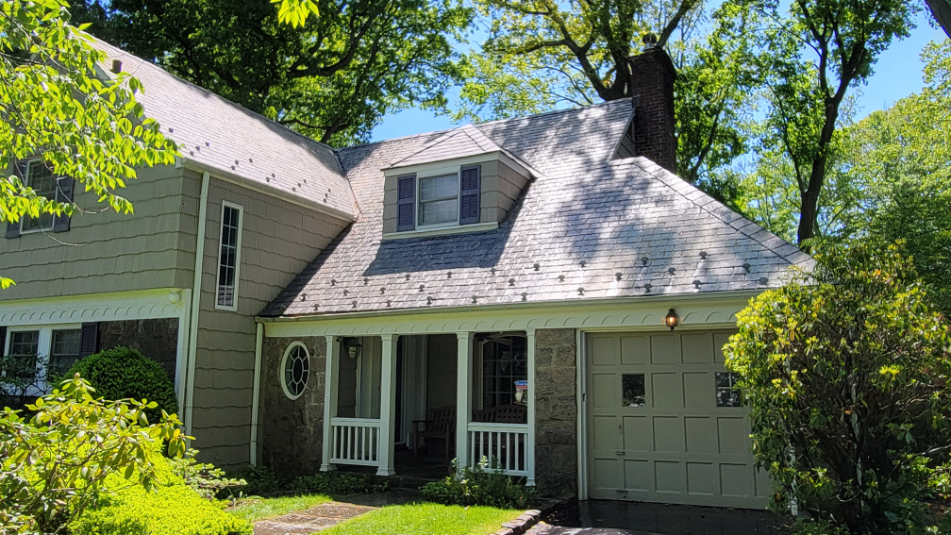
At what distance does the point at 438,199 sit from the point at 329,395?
3.82 metres

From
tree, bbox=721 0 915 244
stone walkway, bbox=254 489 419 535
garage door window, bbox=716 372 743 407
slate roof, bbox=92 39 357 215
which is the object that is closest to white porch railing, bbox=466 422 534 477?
stone walkway, bbox=254 489 419 535

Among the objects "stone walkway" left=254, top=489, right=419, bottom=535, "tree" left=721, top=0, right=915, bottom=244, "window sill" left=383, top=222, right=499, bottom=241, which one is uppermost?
"tree" left=721, top=0, right=915, bottom=244

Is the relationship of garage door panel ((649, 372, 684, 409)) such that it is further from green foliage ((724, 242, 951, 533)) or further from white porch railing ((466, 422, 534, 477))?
green foliage ((724, 242, 951, 533))

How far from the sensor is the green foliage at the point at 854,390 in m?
6.05

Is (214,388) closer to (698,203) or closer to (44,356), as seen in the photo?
(44,356)

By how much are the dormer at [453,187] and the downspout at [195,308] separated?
3.16 meters

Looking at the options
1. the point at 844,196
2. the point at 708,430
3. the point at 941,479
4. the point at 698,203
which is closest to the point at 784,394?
the point at 941,479

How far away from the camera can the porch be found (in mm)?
10102

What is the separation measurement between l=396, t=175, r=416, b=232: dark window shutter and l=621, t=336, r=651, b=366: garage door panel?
181 inches

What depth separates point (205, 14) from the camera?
75.2 ft

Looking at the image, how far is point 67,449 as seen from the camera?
15.9 feet

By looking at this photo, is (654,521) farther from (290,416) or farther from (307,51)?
(307,51)

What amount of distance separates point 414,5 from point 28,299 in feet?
54.3

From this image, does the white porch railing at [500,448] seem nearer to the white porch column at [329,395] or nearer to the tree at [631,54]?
the white porch column at [329,395]
